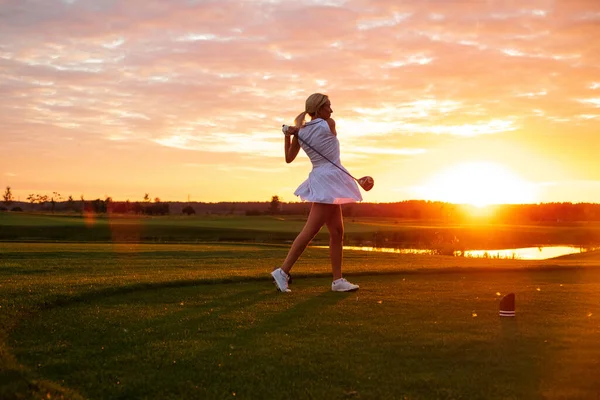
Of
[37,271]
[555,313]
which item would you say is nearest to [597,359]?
[555,313]

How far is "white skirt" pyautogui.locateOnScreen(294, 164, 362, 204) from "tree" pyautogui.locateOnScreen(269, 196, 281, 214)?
8332 centimetres

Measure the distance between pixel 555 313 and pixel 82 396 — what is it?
4673 millimetres

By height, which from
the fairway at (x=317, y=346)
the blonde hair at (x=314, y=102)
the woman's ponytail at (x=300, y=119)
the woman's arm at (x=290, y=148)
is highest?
the blonde hair at (x=314, y=102)

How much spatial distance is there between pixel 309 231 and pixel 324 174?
0.80m

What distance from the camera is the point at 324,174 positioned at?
818cm

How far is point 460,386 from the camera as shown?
12.0 feet

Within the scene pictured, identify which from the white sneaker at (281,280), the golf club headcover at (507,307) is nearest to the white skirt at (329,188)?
the white sneaker at (281,280)

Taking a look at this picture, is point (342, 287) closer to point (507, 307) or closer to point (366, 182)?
point (366, 182)

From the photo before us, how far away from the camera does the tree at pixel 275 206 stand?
3617 inches

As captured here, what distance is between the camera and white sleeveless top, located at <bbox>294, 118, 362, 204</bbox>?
8.05 m

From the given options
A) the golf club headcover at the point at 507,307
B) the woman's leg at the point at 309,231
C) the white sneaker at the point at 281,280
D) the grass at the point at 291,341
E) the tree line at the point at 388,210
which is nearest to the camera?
the grass at the point at 291,341

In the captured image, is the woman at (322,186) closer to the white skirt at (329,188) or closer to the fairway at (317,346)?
the white skirt at (329,188)

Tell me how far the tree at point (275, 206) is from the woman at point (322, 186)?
83.2 metres

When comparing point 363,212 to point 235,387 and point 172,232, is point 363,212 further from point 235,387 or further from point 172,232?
point 235,387
